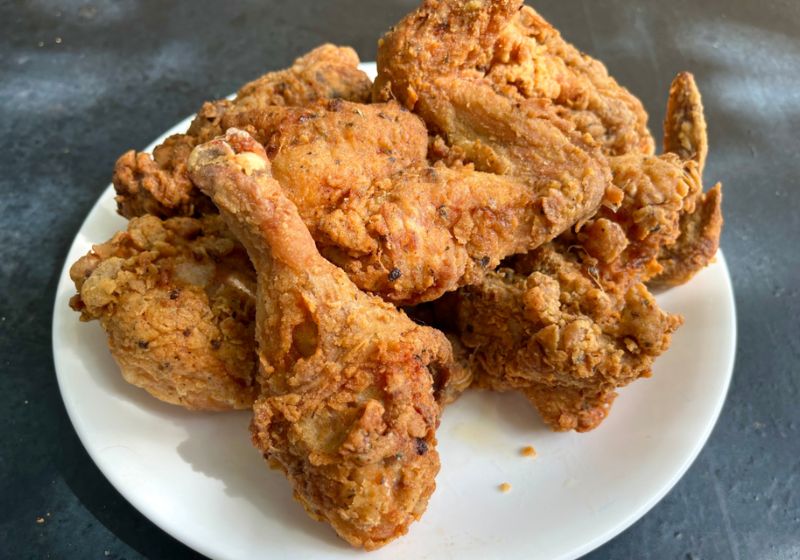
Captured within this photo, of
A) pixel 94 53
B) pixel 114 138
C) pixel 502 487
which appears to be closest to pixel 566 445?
pixel 502 487

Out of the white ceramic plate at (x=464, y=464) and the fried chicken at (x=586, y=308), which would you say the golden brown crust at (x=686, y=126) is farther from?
the white ceramic plate at (x=464, y=464)

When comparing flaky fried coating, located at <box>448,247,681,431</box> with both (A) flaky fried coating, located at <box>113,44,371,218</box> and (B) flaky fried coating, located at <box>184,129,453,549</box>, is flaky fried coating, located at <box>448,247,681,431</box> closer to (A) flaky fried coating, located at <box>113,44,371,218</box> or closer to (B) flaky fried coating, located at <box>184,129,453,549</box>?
(B) flaky fried coating, located at <box>184,129,453,549</box>

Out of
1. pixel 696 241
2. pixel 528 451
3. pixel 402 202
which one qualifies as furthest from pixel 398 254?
pixel 696 241

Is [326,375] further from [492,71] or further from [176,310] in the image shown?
[492,71]

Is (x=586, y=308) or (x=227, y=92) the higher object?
(x=586, y=308)

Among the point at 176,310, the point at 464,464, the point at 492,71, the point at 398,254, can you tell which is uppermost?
the point at 492,71

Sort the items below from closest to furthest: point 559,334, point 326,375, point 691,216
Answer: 1. point 326,375
2. point 559,334
3. point 691,216

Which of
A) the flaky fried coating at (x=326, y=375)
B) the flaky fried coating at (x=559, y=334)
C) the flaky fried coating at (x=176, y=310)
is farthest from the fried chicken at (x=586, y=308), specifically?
the flaky fried coating at (x=176, y=310)

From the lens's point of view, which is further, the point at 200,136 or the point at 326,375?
the point at 200,136
